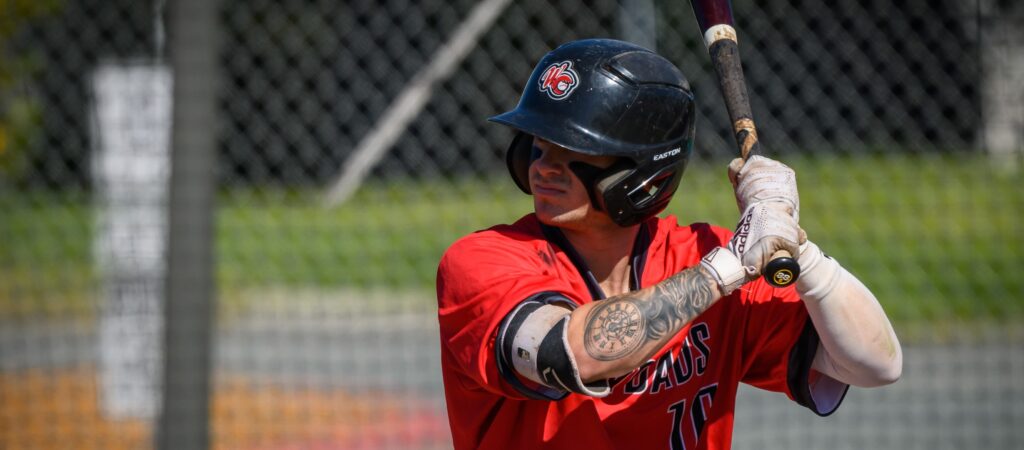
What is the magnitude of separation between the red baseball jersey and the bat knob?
0.36 m

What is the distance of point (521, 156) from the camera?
257cm

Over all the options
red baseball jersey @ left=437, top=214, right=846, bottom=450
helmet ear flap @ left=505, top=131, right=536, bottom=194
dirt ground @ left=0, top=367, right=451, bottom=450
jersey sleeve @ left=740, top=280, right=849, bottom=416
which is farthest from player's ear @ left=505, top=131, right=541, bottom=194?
dirt ground @ left=0, top=367, right=451, bottom=450

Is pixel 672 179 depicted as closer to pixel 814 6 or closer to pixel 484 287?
pixel 484 287

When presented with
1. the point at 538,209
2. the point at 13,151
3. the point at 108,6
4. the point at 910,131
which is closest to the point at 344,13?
the point at 108,6

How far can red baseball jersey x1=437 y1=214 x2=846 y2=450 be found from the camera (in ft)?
7.56

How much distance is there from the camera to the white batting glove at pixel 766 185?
7.61 ft

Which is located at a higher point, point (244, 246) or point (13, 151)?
point (13, 151)

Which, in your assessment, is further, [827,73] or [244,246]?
[244,246]

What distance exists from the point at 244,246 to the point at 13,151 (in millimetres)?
2346

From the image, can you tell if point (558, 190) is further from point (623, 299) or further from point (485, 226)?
point (485, 226)

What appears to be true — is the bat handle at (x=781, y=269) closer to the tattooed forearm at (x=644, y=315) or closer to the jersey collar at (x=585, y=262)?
the tattooed forearm at (x=644, y=315)

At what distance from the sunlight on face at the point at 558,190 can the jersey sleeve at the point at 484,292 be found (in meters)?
0.09

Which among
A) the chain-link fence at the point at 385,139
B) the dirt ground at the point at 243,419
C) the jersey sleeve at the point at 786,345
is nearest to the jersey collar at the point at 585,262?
the jersey sleeve at the point at 786,345

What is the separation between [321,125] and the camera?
18.5ft
